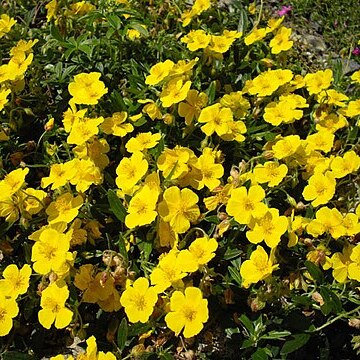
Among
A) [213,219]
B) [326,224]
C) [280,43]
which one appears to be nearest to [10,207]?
[213,219]

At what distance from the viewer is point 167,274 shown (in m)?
1.91

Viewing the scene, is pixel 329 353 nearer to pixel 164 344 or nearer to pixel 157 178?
pixel 164 344

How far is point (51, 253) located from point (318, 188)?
0.91 meters

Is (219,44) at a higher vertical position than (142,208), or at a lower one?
higher

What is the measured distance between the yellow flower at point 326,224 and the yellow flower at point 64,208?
0.75 m

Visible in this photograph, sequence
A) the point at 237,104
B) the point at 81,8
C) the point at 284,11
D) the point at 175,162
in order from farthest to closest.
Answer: the point at 284,11 < the point at 81,8 < the point at 237,104 < the point at 175,162

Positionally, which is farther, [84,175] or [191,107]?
[191,107]

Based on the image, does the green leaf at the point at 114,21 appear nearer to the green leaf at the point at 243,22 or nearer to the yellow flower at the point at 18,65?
the yellow flower at the point at 18,65

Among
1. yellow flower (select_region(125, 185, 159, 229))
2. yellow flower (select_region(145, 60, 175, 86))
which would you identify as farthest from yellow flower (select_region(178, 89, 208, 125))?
yellow flower (select_region(125, 185, 159, 229))

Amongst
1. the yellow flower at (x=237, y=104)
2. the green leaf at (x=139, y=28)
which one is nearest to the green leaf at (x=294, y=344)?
the yellow flower at (x=237, y=104)

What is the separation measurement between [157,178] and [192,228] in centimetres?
20

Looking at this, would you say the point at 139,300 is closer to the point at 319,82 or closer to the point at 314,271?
the point at 314,271

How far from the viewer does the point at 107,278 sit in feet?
6.36

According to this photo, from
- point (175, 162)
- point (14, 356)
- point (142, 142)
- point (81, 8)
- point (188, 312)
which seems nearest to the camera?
point (188, 312)
